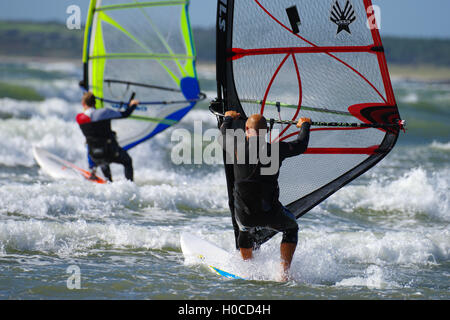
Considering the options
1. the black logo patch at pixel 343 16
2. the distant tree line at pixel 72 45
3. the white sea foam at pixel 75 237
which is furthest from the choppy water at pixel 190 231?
the distant tree line at pixel 72 45

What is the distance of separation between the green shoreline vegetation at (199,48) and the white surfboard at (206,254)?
44956 mm

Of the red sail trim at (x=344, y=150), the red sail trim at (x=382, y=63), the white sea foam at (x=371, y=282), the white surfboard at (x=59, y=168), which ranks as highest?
the red sail trim at (x=382, y=63)

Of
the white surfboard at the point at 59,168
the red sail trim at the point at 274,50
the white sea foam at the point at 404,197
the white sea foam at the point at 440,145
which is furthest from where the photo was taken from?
the white sea foam at the point at 440,145

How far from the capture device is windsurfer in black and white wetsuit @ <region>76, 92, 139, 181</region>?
23.6 feet

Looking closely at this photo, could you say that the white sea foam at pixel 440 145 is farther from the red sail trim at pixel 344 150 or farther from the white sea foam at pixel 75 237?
the red sail trim at pixel 344 150

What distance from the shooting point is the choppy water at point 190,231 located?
15.3ft

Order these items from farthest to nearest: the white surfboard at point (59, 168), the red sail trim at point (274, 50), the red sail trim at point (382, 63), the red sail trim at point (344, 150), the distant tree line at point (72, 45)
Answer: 1. the distant tree line at point (72, 45)
2. the white surfboard at point (59, 168)
3. the red sail trim at point (344, 150)
4. the red sail trim at point (274, 50)
5. the red sail trim at point (382, 63)

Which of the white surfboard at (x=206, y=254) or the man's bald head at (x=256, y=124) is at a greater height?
the man's bald head at (x=256, y=124)

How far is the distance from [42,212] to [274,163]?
336 centimetres

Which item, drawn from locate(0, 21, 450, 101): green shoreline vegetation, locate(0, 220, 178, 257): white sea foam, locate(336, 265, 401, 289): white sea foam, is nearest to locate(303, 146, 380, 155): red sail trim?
→ locate(336, 265, 401, 289): white sea foam

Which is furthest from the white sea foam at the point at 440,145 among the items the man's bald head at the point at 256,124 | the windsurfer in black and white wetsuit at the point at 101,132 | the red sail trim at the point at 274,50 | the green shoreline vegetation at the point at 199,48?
the green shoreline vegetation at the point at 199,48

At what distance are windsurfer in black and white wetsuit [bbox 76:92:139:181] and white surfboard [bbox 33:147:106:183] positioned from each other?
0.59 m

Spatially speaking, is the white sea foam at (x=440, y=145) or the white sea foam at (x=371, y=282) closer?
the white sea foam at (x=371, y=282)
